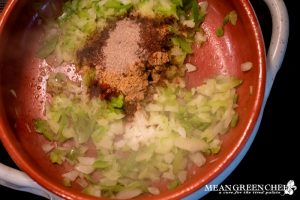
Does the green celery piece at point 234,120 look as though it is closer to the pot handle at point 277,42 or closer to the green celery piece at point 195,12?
the pot handle at point 277,42

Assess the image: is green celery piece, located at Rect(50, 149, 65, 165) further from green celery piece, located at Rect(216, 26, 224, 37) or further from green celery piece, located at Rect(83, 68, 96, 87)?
green celery piece, located at Rect(216, 26, 224, 37)

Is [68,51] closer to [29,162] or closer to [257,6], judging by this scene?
[29,162]

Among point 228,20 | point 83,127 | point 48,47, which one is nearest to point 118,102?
point 83,127

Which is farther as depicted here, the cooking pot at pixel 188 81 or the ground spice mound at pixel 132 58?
the ground spice mound at pixel 132 58

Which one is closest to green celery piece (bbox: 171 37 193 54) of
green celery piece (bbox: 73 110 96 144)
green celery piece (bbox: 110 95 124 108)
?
green celery piece (bbox: 110 95 124 108)
